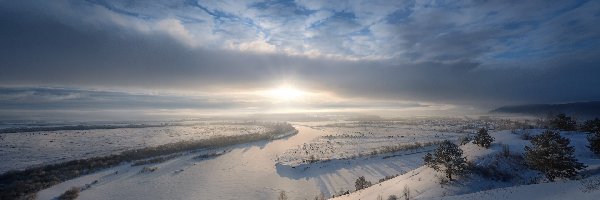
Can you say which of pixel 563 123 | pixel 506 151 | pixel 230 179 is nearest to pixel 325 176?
pixel 230 179

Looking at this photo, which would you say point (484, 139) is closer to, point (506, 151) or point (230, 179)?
point (506, 151)

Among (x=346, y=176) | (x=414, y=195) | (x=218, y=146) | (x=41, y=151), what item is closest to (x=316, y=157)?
(x=346, y=176)

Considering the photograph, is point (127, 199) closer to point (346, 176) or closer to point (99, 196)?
point (99, 196)

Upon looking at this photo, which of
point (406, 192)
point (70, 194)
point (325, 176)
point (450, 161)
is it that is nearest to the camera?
point (406, 192)

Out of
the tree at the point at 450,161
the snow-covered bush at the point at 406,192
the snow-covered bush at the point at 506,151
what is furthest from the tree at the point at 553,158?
the snow-covered bush at the point at 406,192

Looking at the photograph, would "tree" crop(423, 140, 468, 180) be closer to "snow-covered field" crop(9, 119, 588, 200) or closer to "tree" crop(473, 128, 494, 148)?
"snow-covered field" crop(9, 119, 588, 200)
